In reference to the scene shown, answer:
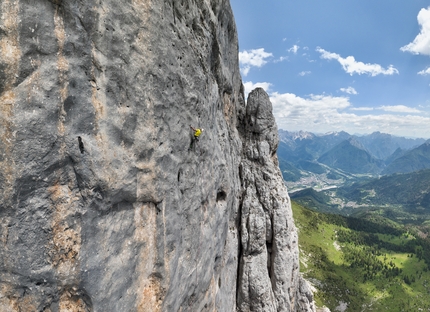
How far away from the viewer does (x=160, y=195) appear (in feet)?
34.9

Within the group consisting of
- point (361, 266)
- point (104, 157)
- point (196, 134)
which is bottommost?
point (361, 266)

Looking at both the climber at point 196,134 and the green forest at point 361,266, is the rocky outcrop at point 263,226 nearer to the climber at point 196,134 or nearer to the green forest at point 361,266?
the climber at point 196,134

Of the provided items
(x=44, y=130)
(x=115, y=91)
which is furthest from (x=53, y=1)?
(x=44, y=130)

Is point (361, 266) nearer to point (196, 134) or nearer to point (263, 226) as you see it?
point (263, 226)

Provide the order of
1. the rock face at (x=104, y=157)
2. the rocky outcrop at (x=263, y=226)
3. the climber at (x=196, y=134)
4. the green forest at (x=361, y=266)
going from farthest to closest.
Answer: the green forest at (x=361, y=266), the rocky outcrop at (x=263, y=226), the climber at (x=196, y=134), the rock face at (x=104, y=157)

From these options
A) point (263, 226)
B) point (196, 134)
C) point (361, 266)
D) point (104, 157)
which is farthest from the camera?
point (361, 266)

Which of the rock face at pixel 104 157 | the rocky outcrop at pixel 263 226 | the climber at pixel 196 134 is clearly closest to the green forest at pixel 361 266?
the rocky outcrop at pixel 263 226

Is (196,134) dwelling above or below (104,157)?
above

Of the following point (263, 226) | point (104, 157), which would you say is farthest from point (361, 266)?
point (104, 157)

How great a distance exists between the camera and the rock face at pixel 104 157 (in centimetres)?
722

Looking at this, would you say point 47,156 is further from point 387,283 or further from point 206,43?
point 387,283

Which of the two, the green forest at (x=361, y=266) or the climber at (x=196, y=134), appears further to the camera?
the green forest at (x=361, y=266)

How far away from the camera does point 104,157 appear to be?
8.61m

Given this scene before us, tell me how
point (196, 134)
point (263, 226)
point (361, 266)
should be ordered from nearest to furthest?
point (196, 134) < point (263, 226) < point (361, 266)
